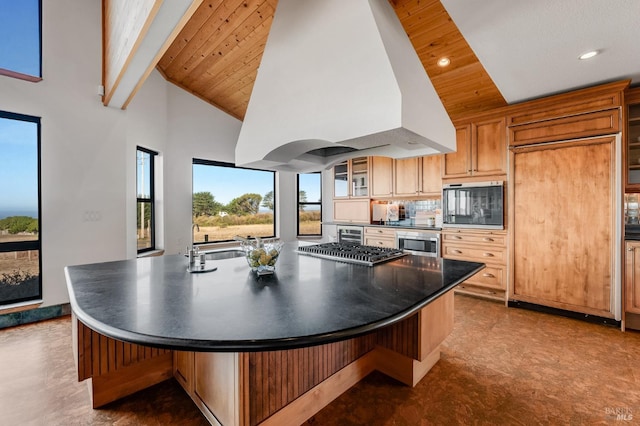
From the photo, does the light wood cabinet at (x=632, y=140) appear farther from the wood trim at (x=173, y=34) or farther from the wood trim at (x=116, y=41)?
the wood trim at (x=116, y=41)

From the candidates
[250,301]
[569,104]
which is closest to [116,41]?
[250,301]

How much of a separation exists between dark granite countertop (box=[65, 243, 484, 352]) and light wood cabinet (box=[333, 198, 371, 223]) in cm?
305

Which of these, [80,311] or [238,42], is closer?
[80,311]

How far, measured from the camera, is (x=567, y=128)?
9.99 feet

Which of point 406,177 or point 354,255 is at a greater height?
point 406,177

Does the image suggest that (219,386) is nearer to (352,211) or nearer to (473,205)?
(473,205)

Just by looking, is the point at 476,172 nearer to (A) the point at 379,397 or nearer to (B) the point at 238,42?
(A) the point at 379,397

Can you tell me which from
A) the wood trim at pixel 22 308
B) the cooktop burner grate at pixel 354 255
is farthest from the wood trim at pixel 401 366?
the wood trim at pixel 22 308

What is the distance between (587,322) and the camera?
2.98 metres

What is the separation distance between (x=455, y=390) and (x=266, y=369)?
1.34m

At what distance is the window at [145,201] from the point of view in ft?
12.8

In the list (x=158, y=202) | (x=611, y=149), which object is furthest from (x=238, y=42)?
(x=611, y=149)

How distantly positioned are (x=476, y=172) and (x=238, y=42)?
3.27m

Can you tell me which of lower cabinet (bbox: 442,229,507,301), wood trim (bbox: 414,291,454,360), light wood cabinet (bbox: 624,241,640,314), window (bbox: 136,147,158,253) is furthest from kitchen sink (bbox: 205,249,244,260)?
light wood cabinet (bbox: 624,241,640,314)
